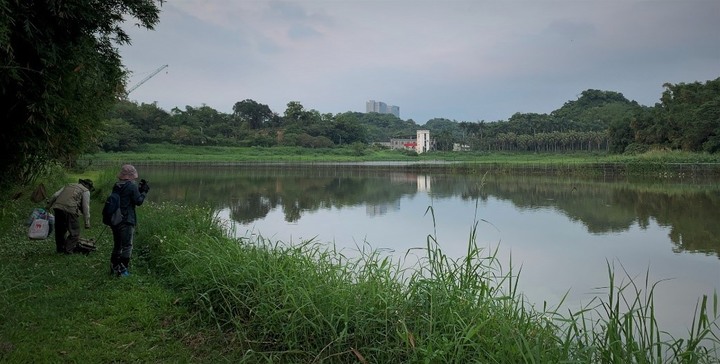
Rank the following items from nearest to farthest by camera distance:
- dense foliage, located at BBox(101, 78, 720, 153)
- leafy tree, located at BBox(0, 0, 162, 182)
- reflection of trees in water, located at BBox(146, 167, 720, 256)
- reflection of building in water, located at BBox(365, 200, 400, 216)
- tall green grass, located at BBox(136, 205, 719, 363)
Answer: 1. tall green grass, located at BBox(136, 205, 719, 363)
2. leafy tree, located at BBox(0, 0, 162, 182)
3. reflection of trees in water, located at BBox(146, 167, 720, 256)
4. reflection of building in water, located at BBox(365, 200, 400, 216)
5. dense foliage, located at BBox(101, 78, 720, 153)

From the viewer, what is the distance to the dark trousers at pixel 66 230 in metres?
6.16

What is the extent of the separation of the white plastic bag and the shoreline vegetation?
2.72ft

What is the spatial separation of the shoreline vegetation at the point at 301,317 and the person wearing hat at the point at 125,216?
0.22 m

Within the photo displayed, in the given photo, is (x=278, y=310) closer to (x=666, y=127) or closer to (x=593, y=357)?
(x=593, y=357)

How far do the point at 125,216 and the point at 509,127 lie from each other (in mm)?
78857

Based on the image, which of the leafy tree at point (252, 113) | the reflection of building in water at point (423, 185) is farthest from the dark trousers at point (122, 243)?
the leafy tree at point (252, 113)

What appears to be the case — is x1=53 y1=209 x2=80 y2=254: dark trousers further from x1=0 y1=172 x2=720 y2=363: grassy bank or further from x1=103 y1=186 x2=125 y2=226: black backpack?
x1=103 y1=186 x2=125 y2=226: black backpack

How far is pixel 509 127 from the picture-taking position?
78.7 meters

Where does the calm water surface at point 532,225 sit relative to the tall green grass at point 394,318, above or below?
below

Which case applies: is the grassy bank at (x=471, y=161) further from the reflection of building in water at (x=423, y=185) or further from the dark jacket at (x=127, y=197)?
the dark jacket at (x=127, y=197)

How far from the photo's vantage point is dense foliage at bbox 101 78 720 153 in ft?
143

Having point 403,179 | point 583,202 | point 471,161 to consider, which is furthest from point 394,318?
point 471,161

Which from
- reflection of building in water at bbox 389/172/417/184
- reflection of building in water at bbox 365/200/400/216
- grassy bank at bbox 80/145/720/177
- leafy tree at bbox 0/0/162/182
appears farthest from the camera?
grassy bank at bbox 80/145/720/177

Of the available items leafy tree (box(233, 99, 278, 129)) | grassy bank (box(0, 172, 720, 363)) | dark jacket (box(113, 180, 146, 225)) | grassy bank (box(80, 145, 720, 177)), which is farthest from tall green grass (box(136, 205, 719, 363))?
leafy tree (box(233, 99, 278, 129))
